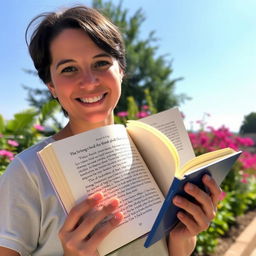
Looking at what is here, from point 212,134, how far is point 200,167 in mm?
3846

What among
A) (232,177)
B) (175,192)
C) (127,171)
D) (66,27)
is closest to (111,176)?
(127,171)

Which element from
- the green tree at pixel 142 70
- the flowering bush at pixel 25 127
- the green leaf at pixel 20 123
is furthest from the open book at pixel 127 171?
the green tree at pixel 142 70

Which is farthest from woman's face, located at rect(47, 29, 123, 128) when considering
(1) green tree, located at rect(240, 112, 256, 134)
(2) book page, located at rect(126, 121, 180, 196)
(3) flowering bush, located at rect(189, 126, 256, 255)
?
(1) green tree, located at rect(240, 112, 256, 134)

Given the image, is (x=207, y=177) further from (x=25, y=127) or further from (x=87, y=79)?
(x=25, y=127)

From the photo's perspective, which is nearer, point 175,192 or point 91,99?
point 175,192

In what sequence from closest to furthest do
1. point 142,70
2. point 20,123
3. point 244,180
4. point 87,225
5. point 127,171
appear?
point 87,225 < point 127,171 < point 244,180 < point 20,123 < point 142,70

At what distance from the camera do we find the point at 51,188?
2.91 ft

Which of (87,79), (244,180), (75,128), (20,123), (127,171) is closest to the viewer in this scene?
(127,171)

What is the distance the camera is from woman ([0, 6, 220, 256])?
74 cm

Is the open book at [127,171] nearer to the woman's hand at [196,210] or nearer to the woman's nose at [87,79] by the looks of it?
the woman's hand at [196,210]

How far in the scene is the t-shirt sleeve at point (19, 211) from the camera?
827 mm

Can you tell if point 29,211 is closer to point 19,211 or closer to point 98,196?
point 19,211

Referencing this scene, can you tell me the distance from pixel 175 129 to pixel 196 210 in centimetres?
34

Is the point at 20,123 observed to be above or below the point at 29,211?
below
